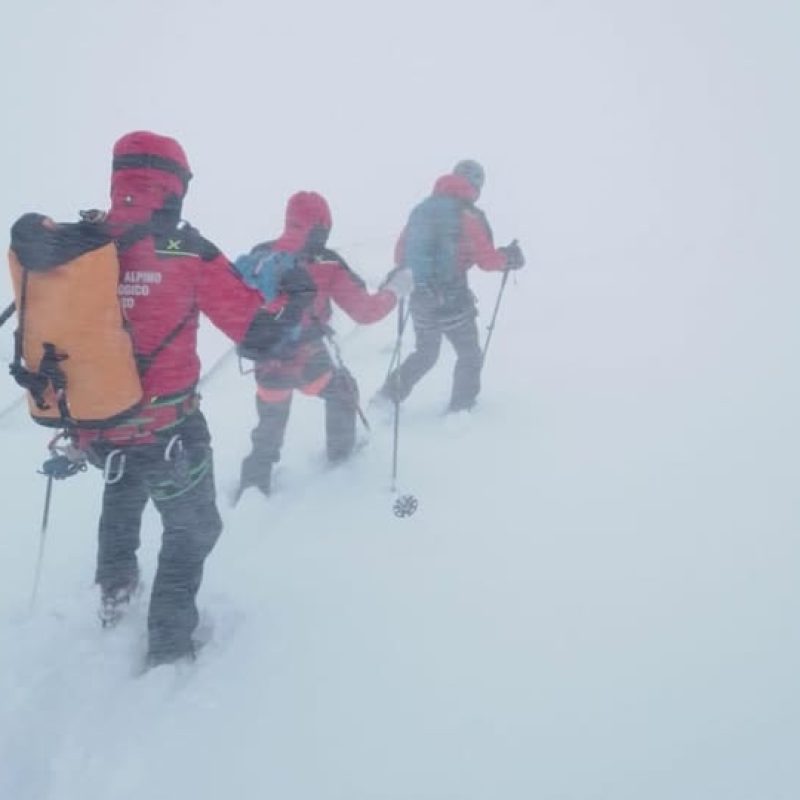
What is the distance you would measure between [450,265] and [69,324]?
3.96 m

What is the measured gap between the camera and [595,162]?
47.4 metres

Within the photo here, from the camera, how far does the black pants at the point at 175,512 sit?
3.14 meters

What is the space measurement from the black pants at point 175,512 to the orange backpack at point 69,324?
43cm

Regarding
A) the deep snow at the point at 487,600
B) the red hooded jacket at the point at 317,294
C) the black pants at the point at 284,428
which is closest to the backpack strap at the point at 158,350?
the red hooded jacket at the point at 317,294

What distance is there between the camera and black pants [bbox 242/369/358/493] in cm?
497

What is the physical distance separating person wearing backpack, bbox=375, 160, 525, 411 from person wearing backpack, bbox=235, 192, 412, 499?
660 mm

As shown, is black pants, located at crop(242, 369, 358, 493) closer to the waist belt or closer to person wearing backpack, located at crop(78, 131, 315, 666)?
person wearing backpack, located at crop(78, 131, 315, 666)

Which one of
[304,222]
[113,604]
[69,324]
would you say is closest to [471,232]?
[304,222]

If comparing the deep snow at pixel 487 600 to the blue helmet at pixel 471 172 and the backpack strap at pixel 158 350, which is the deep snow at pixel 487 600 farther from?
the blue helmet at pixel 471 172

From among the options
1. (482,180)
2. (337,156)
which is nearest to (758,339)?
(482,180)

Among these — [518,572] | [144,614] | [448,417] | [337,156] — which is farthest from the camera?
[337,156]

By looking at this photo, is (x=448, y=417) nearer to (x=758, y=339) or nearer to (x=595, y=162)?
(x=758, y=339)

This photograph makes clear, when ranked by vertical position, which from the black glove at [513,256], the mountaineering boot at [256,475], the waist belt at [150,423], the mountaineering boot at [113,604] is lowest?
the mountaineering boot at [113,604]

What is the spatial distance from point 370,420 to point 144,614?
3.34 meters
